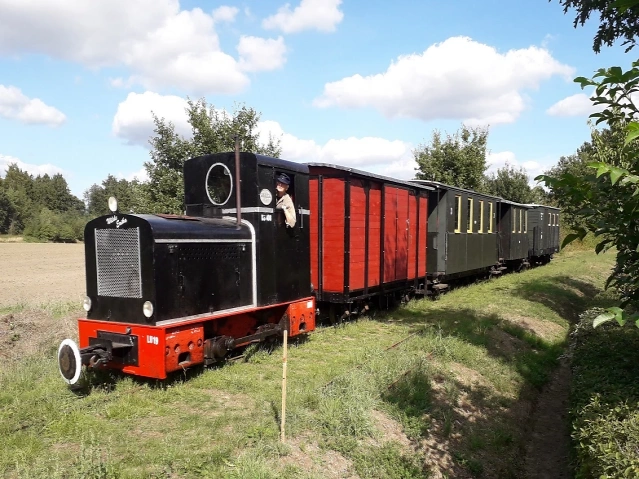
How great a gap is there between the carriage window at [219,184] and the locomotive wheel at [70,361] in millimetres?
2962

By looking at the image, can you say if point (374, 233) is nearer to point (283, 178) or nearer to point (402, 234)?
point (402, 234)

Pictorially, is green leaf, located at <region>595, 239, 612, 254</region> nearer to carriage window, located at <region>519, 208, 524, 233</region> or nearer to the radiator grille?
the radiator grille

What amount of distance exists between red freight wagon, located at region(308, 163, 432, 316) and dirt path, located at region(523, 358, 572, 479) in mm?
3752

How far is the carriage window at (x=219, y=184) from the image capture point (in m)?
7.38

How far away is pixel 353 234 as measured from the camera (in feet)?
31.3

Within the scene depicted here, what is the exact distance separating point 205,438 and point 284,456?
78 cm

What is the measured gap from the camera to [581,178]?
3473mm

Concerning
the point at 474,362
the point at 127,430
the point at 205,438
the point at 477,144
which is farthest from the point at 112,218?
the point at 477,144

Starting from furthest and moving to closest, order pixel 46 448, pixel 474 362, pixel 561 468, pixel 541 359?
pixel 541 359 < pixel 474 362 < pixel 561 468 < pixel 46 448

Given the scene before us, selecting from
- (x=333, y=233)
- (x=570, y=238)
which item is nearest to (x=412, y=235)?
(x=333, y=233)

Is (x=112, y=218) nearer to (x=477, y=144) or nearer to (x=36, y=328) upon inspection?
(x=36, y=328)

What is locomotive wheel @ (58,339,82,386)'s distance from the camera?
213 inches

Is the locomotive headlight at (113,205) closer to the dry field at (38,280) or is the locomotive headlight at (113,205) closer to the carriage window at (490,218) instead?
the dry field at (38,280)

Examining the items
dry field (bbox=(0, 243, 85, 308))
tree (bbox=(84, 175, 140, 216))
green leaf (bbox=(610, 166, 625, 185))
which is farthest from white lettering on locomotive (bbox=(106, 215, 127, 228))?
tree (bbox=(84, 175, 140, 216))
